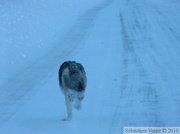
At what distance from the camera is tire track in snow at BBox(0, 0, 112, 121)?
8.44 m

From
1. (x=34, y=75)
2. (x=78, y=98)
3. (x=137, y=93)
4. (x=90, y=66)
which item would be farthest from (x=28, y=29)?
(x=78, y=98)

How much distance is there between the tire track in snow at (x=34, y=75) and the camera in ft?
27.7

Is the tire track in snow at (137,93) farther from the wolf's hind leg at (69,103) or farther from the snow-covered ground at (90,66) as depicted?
the wolf's hind leg at (69,103)

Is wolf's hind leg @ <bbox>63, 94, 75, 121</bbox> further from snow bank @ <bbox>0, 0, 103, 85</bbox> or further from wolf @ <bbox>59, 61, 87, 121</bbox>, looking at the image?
snow bank @ <bbox>0, 0, 103, 85</bbox>

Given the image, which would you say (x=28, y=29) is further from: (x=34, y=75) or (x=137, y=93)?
(x=137, y=93)

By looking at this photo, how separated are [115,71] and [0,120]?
13.2ft

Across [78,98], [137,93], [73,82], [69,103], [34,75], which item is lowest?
[137,93]

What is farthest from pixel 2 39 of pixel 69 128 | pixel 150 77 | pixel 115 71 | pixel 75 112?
pixel 69 128

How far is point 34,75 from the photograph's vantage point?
1051 cm

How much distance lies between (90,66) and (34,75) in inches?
64.7

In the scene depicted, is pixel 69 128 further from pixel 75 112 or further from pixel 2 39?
pixel 2 39

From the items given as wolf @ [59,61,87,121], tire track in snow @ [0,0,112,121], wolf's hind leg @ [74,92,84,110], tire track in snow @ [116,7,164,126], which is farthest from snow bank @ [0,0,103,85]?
wolf's hind leg @ [74,92,84,110]

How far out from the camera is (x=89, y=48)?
13.5 metres

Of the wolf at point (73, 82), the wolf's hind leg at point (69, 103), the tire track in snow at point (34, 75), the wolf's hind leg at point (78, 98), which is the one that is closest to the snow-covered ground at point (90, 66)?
the tire track in snow at point (34, 75)
